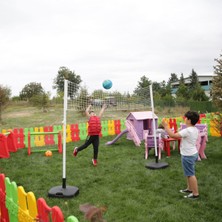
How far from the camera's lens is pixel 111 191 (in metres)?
5.54

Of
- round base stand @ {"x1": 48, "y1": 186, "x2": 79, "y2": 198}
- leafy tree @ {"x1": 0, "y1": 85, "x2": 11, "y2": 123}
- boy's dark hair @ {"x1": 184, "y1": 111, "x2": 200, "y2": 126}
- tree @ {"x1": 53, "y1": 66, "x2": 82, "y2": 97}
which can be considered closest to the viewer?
boy's dark hair @ {"x1": 184, "y1": 111, "x2": 200, "y2": 126}

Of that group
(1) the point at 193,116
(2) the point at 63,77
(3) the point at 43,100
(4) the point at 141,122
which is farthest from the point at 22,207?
(2) the point at 63,77

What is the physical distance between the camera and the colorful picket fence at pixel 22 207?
2865mm

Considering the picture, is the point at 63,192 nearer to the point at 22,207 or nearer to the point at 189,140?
the point at 22,207

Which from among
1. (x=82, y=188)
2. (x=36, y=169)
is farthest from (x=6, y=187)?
(x=36, y=169)

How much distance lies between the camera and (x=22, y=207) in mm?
3377

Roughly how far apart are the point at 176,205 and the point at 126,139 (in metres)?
7.77

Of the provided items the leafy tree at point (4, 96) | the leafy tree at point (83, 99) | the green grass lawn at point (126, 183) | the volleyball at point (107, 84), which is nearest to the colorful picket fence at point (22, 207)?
the green grass lawn at point (126, 183)

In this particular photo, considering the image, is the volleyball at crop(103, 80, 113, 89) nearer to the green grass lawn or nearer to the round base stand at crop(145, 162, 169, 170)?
the green grass lawn

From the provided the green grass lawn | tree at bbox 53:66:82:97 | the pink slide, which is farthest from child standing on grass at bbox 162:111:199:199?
tree at bbox 53:66:82:97

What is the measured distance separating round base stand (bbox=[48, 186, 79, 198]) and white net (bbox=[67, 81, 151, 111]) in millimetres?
1690

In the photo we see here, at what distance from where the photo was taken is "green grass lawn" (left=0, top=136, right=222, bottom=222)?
4484 mm

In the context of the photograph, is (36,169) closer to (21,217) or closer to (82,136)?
(21,217)

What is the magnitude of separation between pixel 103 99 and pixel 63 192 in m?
2.71
